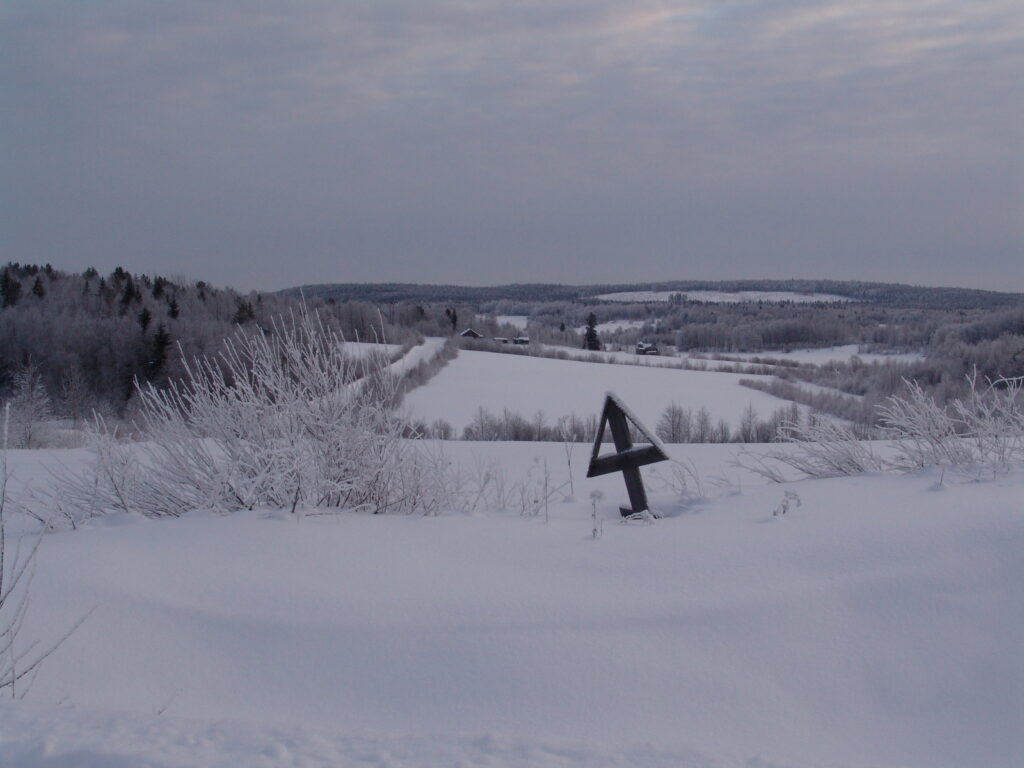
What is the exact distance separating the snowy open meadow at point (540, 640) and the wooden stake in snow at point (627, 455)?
117cm

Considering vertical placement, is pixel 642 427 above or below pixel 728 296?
below

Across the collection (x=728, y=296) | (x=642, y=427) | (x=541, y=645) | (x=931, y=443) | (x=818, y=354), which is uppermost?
(x=728, y=296)

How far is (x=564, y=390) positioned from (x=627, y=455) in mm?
26195

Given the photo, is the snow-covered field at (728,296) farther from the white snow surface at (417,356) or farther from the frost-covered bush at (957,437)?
the frost-covered bush at (957,437)

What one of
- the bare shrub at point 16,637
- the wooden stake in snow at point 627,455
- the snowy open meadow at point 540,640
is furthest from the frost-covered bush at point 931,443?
the bare shrub at point 16,637

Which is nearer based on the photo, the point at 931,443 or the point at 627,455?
the point at 931,443

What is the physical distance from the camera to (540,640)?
3.53m

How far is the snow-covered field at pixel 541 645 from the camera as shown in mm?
2676

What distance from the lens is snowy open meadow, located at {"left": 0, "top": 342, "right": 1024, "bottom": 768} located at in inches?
106

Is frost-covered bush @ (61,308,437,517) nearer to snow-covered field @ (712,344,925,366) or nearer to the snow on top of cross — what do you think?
the snow on top of cross

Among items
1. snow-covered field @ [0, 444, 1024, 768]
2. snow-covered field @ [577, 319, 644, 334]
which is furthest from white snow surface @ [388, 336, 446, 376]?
snow-covered field @ [577, 319, 644, 334]

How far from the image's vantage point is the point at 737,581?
13.3 ft

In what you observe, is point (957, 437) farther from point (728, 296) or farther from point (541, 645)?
point (728, 296)

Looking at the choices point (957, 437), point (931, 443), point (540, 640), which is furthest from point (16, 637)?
point (957, 437)
